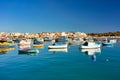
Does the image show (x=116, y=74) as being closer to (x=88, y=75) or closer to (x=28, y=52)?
(x=88, y=75)

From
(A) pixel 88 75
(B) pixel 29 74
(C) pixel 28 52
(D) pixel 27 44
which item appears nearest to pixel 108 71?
(A) pixel 88 75

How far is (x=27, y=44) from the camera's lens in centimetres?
7731

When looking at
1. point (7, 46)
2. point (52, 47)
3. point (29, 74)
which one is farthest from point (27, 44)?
point (29, 74)

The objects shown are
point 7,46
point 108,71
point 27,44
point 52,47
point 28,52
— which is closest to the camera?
point 108,71

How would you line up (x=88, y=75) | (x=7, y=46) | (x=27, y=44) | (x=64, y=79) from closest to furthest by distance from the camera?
(x=64, y=79)
(x=88, y=75)
(x=7, y=46)
(x=27, y=44)

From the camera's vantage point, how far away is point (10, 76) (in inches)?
1024

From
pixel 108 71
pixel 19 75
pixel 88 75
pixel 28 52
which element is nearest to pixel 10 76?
pixel 19 75

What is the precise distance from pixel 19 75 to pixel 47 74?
3.70 m

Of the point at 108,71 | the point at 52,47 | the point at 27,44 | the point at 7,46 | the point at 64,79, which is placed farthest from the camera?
the point at 27,44

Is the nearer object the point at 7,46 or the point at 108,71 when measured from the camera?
the point at 108,71

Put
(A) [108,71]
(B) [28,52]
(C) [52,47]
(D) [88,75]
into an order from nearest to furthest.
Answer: (D) [88,75]
(A) [108,71]
(B) [28,52]
(C) [52,47]

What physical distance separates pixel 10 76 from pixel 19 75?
1190mm

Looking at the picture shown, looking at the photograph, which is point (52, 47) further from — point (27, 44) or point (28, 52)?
point (27, 44)

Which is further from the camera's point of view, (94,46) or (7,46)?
(7,46)
